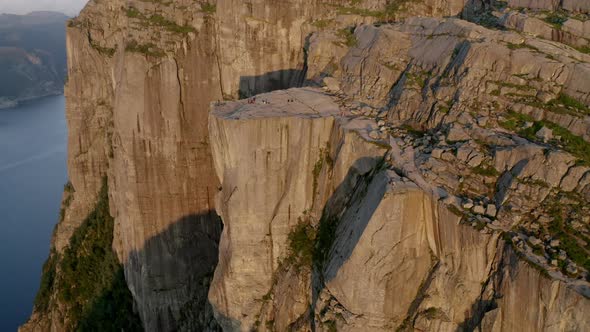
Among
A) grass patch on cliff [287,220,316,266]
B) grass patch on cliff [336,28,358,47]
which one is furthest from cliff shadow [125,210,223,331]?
grass patch on cliff [336,28,358,47]

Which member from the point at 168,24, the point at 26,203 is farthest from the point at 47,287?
the point at 26,203

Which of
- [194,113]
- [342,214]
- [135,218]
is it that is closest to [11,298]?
[135,218]

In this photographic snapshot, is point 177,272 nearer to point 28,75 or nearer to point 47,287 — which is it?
point 47,287

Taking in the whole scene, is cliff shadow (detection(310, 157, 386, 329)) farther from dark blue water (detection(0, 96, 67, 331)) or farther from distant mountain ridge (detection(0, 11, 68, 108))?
distant mountain ridge (detection(0, 11, 68, 108))

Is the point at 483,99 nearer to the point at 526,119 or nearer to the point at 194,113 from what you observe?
the point at 526,119

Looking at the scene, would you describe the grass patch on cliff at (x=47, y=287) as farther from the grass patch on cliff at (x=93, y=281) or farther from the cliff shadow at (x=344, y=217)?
the cliff shadow at (x=344, y=217)

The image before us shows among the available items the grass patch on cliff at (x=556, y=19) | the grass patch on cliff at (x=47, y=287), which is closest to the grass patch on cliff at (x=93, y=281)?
the grass patch on cliff at (x=47, y=287)
